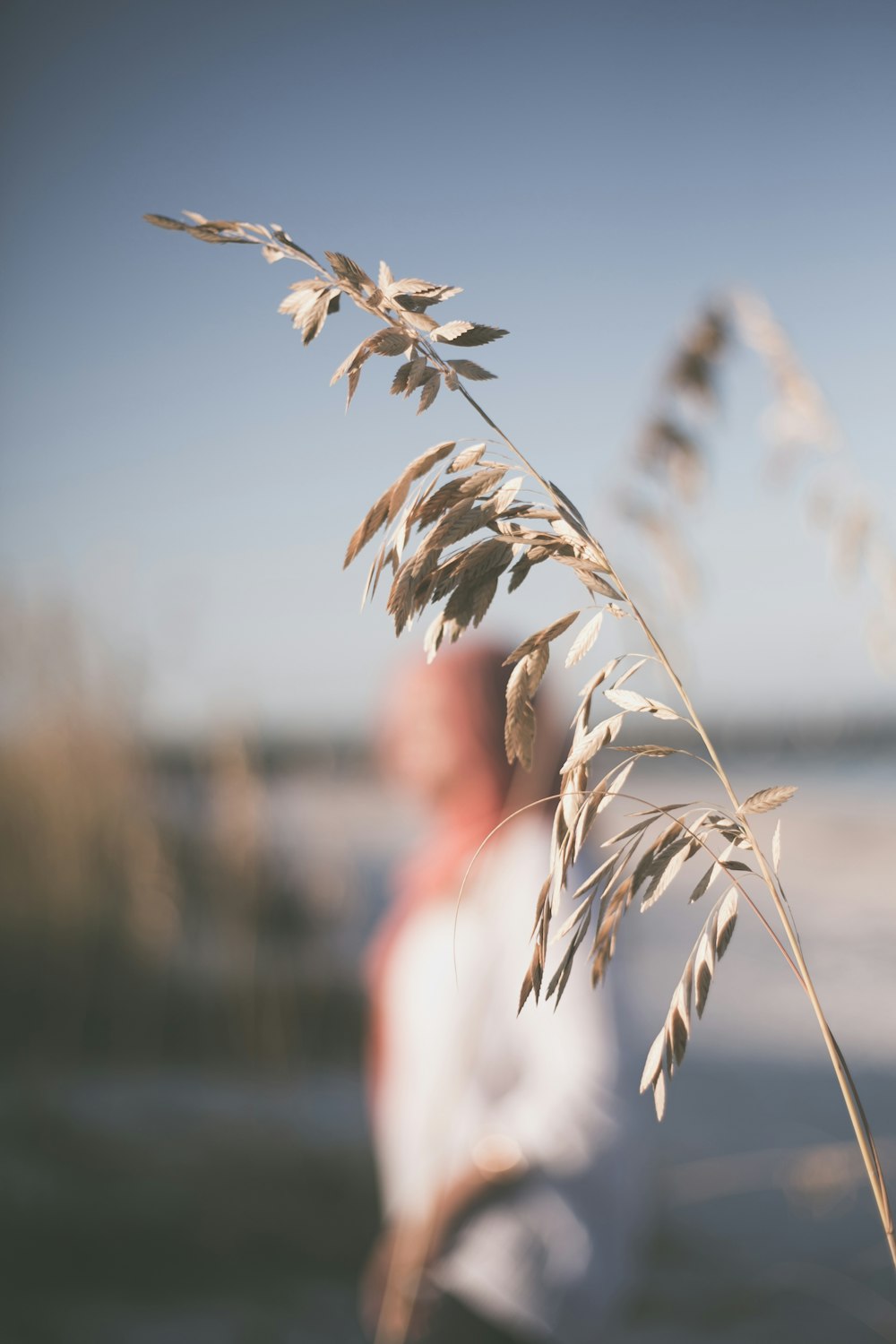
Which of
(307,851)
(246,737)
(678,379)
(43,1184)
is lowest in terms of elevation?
(43,1184)

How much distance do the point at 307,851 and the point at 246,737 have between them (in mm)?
2885

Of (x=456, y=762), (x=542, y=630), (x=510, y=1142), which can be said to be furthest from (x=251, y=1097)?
(x=542, y=630)

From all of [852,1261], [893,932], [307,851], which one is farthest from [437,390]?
[893,932]

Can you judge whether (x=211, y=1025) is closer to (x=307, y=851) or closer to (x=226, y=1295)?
(x=307, y=851)

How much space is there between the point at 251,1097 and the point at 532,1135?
111 inches

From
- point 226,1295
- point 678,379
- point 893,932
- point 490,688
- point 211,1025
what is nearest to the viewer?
point 678,379

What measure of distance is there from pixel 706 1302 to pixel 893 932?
3.85 meters

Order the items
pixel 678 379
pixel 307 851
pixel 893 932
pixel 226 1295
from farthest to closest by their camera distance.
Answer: pixel 893 932 < pixel 307 851 < pixel 226 1295 < pixel 678 379

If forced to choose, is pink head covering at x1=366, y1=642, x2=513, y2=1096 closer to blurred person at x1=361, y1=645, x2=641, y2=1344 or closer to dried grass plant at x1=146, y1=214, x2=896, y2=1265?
blurred person at x1=361, y1=645, x2=641, y2=1344

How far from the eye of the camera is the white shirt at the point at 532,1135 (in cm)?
164

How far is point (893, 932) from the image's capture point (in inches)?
250

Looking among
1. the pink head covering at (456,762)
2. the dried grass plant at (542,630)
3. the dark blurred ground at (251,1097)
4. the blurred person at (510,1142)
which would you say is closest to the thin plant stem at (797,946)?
the dried grass plant at (542,630)

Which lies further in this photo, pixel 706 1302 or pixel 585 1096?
pixel 706 1302

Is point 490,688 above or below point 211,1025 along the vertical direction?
above
